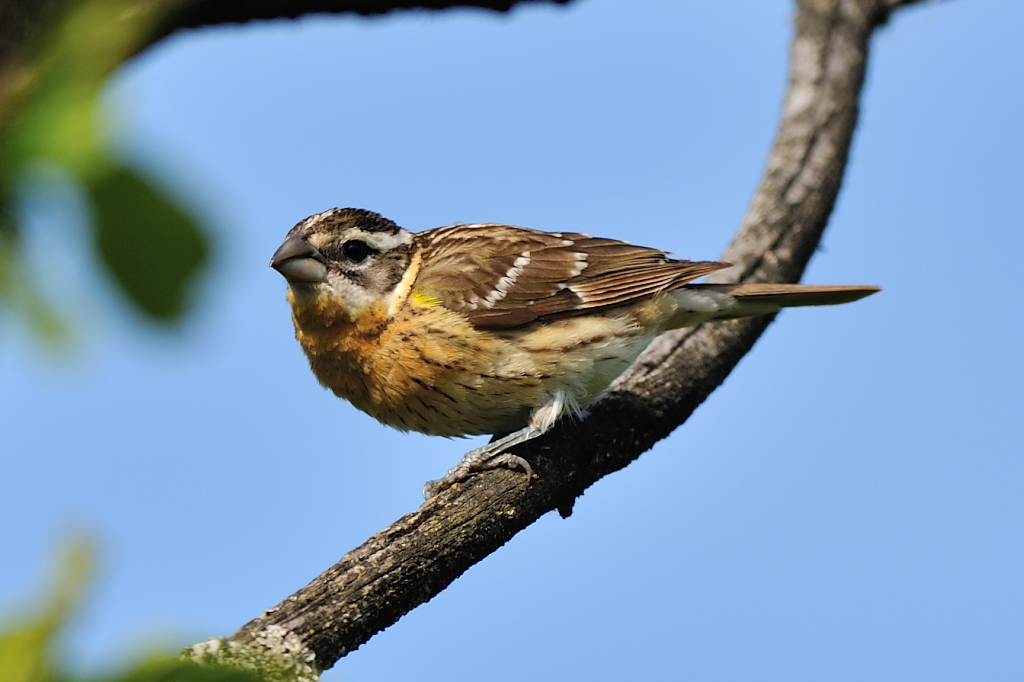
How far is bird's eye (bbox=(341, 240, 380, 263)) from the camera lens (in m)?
5.78

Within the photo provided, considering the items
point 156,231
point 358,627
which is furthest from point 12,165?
point 358,627

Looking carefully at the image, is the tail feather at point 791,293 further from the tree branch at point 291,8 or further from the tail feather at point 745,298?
the tree branch at point 291,8

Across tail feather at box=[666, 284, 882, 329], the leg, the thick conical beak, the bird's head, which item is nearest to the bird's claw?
the leg

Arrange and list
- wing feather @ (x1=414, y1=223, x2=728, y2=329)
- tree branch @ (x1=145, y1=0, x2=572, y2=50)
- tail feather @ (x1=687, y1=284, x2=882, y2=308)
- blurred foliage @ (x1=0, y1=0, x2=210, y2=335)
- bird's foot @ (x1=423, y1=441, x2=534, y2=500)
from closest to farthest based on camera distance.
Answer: blurred foliage @ (x1=0, y1=0, x2=210, y2=335) < bird's foot @ (x1=423, y1=441, x2=534, y2=500) < tree branch @ (x1=145, y1=0, x2=572, y2=50) < wing feather @ (x1=414, y1=223, x2=728, y2=329) < tail feather @ (x1=687, y1=284, x2=882, y2=308)

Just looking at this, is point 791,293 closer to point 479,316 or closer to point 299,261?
point 479,316

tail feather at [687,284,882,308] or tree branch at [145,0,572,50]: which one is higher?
tree branch at [145,0,572,50]

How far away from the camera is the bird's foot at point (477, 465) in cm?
517

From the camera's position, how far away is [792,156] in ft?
25.4

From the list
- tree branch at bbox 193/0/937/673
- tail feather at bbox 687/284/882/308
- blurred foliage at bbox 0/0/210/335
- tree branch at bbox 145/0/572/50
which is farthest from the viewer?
tail feather at bbox 687/284/882/308

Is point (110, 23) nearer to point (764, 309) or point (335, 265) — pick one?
point (335, 265)

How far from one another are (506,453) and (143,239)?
4.67 m

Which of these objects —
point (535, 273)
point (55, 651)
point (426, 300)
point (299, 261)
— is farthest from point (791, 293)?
point (55, 651)

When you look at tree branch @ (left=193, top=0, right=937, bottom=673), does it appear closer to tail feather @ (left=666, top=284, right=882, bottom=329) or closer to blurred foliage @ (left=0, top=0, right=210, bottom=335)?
tail feather @ (left=666, top=284, right=882, bottom=329)

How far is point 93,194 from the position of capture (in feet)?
2.53
